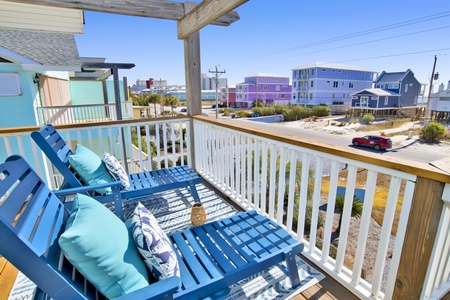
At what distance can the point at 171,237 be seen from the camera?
165cm

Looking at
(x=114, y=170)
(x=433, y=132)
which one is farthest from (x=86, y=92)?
(x=433, y=132)

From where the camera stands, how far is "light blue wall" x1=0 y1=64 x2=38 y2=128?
5.88 m

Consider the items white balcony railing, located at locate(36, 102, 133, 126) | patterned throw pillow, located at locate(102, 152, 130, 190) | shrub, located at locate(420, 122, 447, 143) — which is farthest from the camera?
white balcony railing, located at locate(36, 102, 133, 126)

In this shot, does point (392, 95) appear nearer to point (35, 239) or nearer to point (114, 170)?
point (114, 170)

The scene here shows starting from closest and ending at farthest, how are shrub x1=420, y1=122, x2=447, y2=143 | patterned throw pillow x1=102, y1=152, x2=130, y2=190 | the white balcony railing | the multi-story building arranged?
patterned throw pillow x1=102, y1=152, x2=130, y2=190
shrub x1=420, y1=122, x2=447, y2=143
the white balcony railing
the multi-story building

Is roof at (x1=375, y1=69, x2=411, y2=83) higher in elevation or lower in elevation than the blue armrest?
higher

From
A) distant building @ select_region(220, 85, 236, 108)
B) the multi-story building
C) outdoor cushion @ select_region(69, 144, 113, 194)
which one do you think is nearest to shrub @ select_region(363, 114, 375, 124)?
outdoor cushion @ select_region(69, 144, 113, 194)

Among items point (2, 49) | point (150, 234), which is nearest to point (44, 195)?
point (150, 234)

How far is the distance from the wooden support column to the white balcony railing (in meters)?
A: 7.84

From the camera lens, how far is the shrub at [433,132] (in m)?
3.16

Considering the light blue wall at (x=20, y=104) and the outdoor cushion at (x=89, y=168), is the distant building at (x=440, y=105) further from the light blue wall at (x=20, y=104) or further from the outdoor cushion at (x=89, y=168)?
the light blue wall at (x=20, y=104)

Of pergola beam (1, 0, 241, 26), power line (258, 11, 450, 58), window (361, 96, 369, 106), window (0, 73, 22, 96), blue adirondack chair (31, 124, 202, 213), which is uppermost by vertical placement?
power line (258, 11, 450, 58)

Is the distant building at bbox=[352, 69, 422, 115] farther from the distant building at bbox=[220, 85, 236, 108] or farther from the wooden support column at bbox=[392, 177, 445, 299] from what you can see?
the distant building at bbox=[220, 85, 236, 108]

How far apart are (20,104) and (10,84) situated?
50 centimetres
